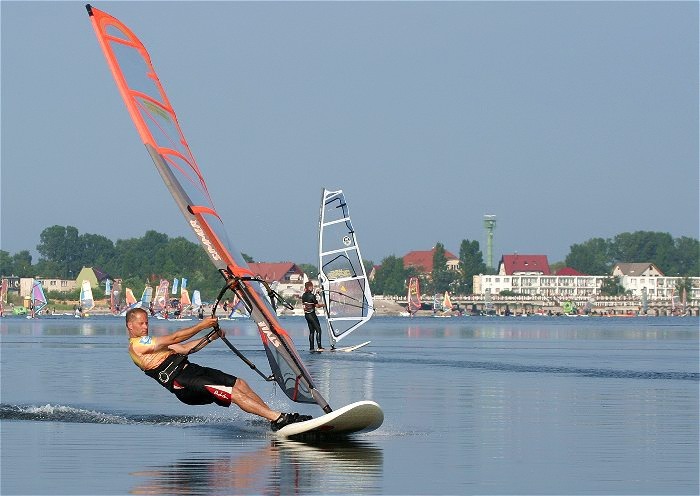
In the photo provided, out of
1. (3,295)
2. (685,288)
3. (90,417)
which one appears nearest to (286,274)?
(685,288)

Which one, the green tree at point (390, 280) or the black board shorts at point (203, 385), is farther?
the green tree at point (390, 280)

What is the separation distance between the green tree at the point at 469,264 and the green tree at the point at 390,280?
42.2 ft

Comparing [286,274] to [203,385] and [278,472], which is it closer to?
[203,385]

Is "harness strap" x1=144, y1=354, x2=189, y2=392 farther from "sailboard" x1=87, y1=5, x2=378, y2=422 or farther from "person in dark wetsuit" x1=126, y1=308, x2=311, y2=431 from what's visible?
"sailboard" x1=87, y1=5, x2=378, y2=422

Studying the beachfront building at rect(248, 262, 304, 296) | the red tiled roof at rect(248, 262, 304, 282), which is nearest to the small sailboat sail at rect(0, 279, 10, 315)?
the beachfront building at rect(248, 262, 304, 296)

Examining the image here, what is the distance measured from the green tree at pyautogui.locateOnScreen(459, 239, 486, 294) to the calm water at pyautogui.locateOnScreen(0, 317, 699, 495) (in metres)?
169

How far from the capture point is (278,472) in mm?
9719

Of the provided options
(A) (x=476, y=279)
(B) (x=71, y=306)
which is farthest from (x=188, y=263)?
(A) (x=476, y=279)

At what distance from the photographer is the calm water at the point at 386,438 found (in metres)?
9.23

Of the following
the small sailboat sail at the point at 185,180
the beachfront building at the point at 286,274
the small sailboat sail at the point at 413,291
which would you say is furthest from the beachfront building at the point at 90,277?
the small sailboat sail at the point at 185,180

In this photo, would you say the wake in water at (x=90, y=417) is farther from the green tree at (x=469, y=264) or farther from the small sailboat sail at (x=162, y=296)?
the green tree at (x=469, y=264)

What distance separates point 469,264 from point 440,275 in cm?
572

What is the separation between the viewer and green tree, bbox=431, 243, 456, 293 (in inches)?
7377

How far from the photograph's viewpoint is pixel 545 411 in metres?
14.4
